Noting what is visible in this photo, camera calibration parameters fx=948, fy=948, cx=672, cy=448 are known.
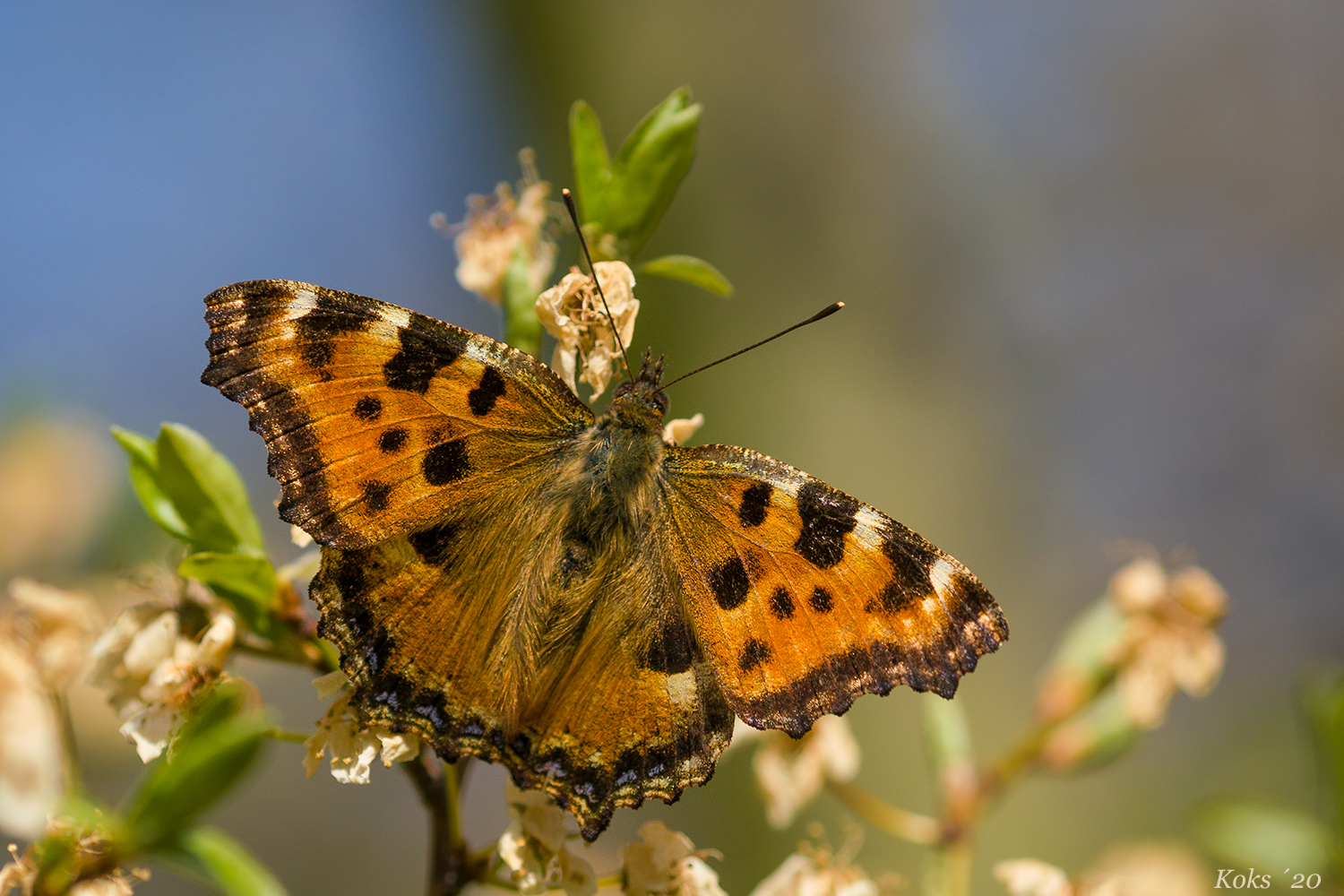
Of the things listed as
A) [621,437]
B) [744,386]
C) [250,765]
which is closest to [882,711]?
[744,386]

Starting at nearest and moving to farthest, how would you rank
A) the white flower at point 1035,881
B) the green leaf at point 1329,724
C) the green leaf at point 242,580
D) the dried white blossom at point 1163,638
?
the green leaf at point 242,580
the white flower at point 1035,881
the green leaf at point 1329,724
the dried white blossom at point 1163,638

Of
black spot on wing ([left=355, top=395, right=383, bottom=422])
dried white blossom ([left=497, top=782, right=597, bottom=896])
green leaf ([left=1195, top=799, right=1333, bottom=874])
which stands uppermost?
black spot on wing ([left=355, top=395, right=383, bottom=422])

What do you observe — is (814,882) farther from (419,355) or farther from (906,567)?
(419,355)

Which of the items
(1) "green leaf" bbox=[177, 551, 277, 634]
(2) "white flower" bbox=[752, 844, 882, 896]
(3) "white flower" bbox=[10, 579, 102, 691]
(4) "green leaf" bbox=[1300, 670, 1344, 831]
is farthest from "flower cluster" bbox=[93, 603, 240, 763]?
(4) "green leaf" bbox=[1300, 670, 1344, 831]

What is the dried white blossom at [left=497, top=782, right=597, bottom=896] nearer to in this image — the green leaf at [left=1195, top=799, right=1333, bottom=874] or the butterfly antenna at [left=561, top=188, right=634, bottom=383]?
the butterfly antenna at [left=561, top=188, right=634, bottom=383]

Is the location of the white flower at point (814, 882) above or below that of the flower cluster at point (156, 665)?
below

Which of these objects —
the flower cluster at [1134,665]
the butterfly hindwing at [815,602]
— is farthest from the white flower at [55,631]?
the flower cluster at [1134,665]

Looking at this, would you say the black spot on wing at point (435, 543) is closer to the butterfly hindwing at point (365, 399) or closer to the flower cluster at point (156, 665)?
the butterfly hindwing at point (365, 399)
